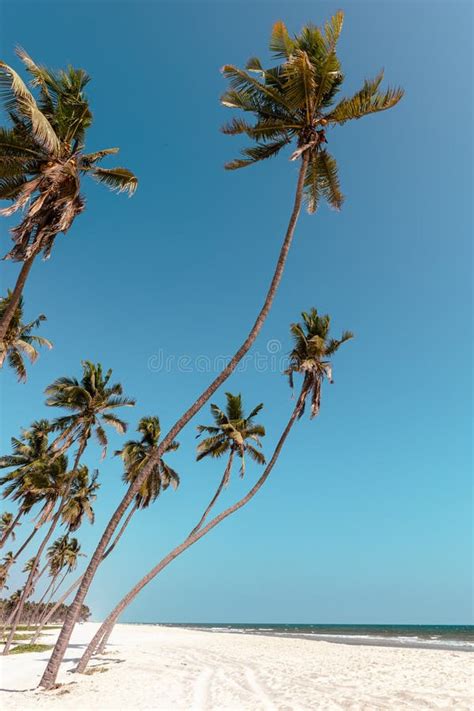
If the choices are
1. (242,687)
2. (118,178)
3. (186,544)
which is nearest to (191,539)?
(186,544)

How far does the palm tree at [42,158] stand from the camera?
32.6 feet

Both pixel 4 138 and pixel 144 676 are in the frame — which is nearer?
pixel 4 138

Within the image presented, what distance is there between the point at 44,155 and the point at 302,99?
24.8 feet

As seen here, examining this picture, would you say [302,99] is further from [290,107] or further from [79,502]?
[79,502]

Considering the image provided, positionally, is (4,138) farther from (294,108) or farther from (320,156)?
(320,156)

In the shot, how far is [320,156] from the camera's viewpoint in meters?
14.0

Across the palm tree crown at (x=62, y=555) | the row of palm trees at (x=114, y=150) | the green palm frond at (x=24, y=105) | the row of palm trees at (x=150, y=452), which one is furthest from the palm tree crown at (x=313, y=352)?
the palm tree crown at (x=62, y=555)

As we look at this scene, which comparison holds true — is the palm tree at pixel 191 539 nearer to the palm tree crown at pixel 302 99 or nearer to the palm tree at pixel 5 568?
the palm tree crown at pixel 302 99

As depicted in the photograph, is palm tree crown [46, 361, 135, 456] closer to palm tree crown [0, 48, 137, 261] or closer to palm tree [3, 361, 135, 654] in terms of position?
palm tree [3, 361, 135, 654]

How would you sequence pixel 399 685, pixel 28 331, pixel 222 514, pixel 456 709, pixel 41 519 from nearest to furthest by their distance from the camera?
pixel 456 709 < pixel 399 685 < pixel 222 514 < pixel 28 331 < pixel 41 519

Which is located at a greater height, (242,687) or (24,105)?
(24,105)

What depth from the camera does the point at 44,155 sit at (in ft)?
35.1

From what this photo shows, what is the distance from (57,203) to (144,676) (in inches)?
565

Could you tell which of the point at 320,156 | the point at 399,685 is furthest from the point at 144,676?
the point at 320,156
